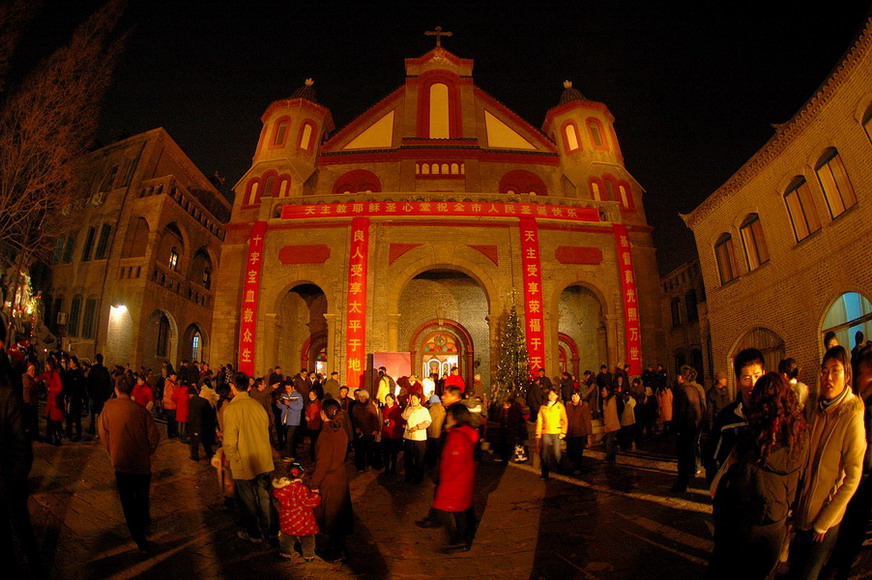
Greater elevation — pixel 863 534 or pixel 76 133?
pixel 76 133

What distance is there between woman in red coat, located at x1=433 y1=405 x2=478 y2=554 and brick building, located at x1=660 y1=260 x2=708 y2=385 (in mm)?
17775

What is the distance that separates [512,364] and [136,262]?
19318 millimetres

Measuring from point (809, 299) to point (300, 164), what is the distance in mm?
21594

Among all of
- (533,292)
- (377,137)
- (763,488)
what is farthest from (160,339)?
(763,488)

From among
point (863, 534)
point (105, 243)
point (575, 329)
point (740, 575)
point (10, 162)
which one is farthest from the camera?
point (105, 243)

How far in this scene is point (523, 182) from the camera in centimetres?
2562

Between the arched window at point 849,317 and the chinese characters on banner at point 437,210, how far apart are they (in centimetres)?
1003

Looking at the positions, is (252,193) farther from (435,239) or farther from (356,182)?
(435,239)

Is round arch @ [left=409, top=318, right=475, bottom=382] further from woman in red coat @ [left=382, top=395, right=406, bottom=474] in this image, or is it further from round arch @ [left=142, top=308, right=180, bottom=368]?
round arch @ [left=142, top=308, right=180, bottom=368]

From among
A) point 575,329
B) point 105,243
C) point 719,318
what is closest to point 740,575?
point 719,318

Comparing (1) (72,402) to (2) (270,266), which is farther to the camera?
(2) (270,266)

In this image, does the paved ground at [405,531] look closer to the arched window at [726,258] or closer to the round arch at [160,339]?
the arched window at [726,258]

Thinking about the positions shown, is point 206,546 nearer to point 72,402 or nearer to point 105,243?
point 72,402

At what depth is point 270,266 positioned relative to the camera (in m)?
Answer: 21.1
